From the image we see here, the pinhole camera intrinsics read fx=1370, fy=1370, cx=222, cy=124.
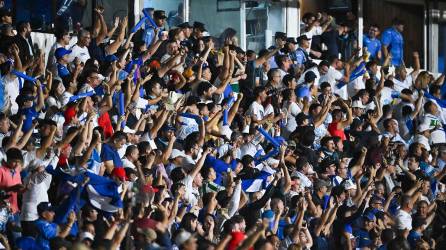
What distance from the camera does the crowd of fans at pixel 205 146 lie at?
1486 cm

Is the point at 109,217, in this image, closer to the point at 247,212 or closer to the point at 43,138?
the point at 43,138

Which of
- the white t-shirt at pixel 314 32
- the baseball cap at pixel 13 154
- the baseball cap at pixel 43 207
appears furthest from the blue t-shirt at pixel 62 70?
the white t-shirt at pixel 314 32

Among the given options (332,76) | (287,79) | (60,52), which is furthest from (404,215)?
(60,52)

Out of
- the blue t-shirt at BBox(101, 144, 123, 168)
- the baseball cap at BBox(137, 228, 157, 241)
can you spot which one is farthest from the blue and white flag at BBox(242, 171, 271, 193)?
the baseball cap at BBox(137, 228, 157, 241)

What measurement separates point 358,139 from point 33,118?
674cm

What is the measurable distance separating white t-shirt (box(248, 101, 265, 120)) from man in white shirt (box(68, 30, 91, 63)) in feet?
9.36

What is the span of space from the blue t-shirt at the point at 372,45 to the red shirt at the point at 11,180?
458 inches

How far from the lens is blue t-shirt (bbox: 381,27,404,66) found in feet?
84.1

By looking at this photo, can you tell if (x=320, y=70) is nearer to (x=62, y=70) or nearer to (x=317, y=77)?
(x=317, y=77)

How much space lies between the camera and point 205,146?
18203mm

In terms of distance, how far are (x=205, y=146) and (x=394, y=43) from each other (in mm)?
8452

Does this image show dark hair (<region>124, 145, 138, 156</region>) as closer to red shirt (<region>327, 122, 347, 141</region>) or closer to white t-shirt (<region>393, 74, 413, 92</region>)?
red shirt (<region>327, 122, 347, 141</region>)

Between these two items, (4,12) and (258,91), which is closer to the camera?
(4,12)

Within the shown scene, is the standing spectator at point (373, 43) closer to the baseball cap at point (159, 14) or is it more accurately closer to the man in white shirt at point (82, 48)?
the baseball cap at point (159, 14)
